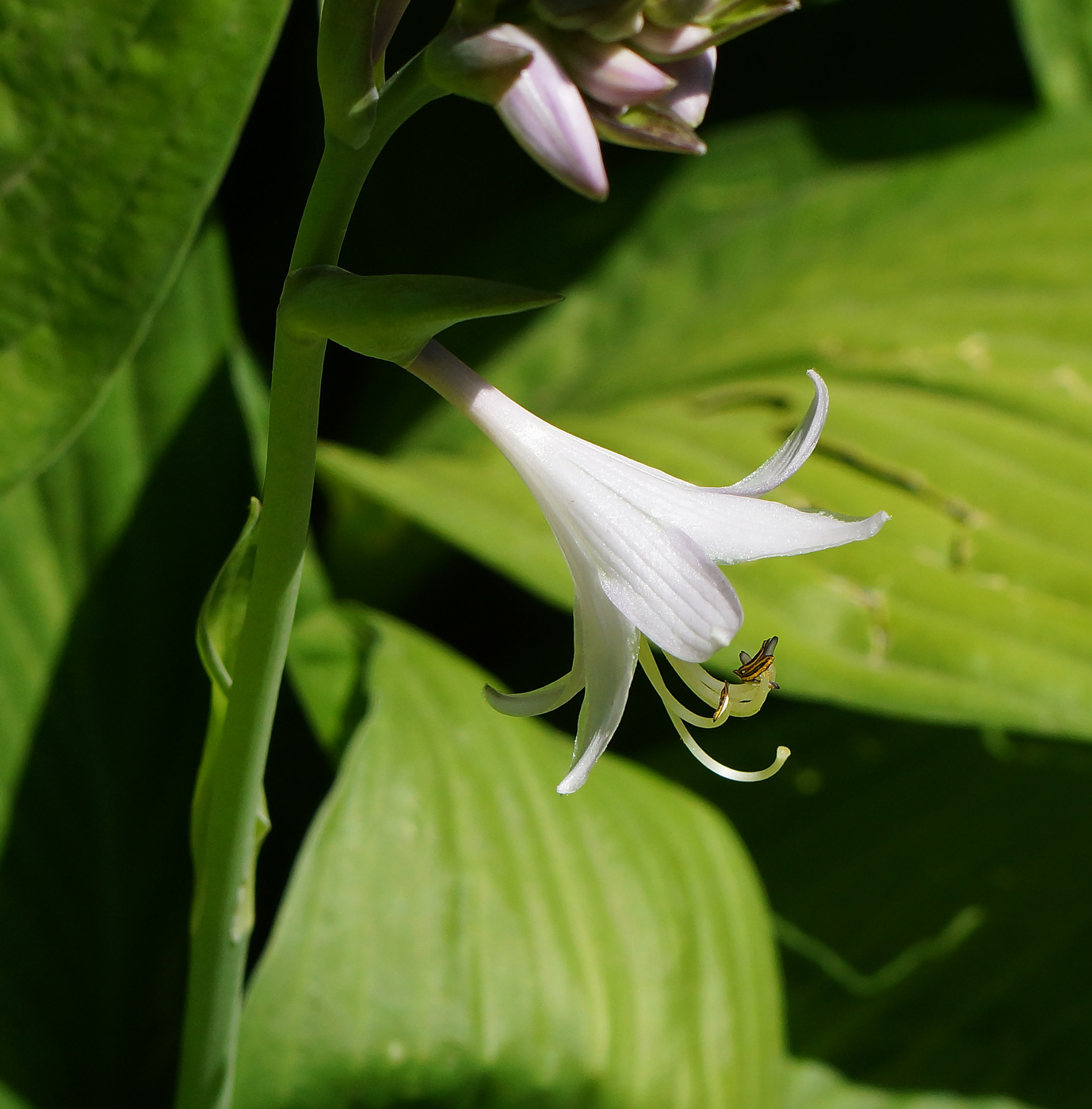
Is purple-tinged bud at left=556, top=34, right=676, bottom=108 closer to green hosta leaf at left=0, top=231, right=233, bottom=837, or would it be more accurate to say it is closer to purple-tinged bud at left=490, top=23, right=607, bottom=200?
purple-tinged bud at left=490, top=23, right=607, bottom=200

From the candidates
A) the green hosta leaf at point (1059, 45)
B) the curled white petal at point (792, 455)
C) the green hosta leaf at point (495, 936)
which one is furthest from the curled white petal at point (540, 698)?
the green hosta leaf at point (1059, 45)

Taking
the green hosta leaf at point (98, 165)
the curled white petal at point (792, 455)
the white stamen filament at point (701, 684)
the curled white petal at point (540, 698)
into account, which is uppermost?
the green hosta leaf at point (98, 165)

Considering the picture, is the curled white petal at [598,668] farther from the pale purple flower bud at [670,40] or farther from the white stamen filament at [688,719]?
the pale purple flower bud at [670,40]

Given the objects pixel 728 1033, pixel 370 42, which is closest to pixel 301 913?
pixel 728 1033

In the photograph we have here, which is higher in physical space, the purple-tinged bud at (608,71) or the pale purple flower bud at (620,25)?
the pale purple flower bud at (620,25)

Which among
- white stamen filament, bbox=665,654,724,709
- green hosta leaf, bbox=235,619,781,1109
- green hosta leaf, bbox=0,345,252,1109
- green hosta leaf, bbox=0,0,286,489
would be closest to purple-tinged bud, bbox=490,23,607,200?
white stamen filament, bbox=665,654,724,709

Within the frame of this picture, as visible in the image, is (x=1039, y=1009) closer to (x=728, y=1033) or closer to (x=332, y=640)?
(x=728, y=1033)
